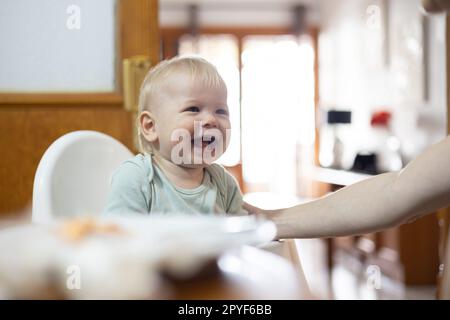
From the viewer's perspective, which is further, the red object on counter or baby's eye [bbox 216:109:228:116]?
the red object on counter

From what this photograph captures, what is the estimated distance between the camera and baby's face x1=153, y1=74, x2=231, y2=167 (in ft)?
1.65

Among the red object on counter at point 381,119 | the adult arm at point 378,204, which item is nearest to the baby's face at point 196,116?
the adult arm at point 378,204

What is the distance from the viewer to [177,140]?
530mm

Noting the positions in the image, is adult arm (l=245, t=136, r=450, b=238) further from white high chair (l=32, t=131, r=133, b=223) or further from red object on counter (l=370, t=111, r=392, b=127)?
red object on counter (l=370, t=111, r=392, b=127)

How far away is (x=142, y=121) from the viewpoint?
55cm

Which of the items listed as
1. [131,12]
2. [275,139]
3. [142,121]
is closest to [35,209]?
[142,121]

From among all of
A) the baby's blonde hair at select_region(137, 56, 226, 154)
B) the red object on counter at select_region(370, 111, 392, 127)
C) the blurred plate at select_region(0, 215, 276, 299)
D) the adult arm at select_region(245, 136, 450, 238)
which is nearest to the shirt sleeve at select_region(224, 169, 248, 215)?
the adult arm at select_region(245, 136, 450, 238)

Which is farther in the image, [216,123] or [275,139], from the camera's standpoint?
[275,139]

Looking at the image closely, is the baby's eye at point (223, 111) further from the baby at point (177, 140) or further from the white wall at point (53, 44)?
the white wall at point (53, 44)

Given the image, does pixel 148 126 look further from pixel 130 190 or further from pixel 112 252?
pixel 112 252

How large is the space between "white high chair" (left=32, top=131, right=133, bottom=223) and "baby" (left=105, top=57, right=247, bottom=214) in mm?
90

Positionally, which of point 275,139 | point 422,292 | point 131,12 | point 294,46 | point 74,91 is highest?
point 294,46

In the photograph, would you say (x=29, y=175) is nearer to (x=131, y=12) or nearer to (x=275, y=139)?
(x=131, y=12)

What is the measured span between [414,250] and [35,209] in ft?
7.46
